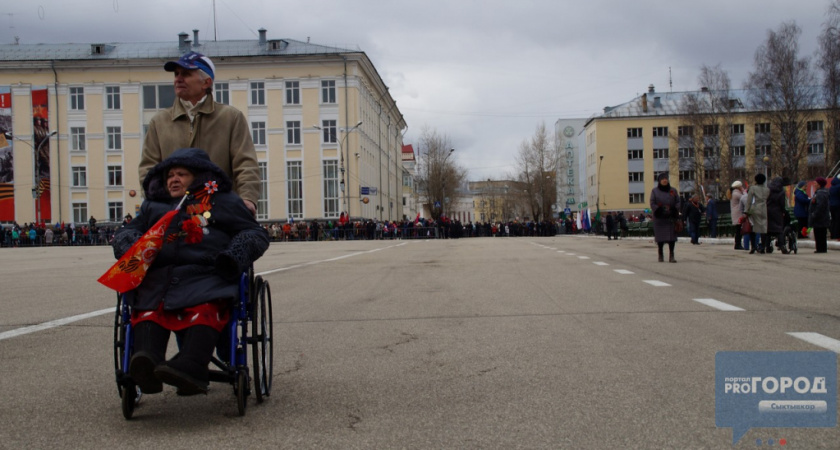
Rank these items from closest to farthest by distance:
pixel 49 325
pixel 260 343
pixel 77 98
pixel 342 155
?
pixel 260 343, pixel 49 325, pixel 342 155, pixel 77 98

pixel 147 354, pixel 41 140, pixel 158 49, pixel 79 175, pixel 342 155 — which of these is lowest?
pixel 147 354

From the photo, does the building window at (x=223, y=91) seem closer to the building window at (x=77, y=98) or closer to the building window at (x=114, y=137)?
the building window at (x=114, y=137)

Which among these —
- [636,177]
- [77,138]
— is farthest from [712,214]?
[636,177]

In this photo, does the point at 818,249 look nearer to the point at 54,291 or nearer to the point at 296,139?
the point at 54,291

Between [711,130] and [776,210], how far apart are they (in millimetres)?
56460

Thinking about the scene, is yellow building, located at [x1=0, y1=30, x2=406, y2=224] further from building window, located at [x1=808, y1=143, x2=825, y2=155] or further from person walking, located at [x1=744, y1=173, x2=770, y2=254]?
person walking, located at [x1=744, y1=173, x2=770, y2=254]

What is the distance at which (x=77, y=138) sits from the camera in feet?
229

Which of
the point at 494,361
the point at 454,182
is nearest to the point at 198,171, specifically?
the point at 494,361

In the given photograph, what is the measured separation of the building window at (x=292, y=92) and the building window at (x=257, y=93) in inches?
84.6

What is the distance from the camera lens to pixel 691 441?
3.46 meters

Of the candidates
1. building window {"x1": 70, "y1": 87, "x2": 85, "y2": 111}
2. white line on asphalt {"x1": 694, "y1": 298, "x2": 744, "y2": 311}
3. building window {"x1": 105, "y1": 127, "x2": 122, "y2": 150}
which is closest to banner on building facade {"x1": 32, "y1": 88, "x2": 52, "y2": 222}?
building window {"x1": 70, "y1": 87, "x2": 85, "y2": 111}

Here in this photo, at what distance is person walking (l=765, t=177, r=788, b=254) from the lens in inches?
728

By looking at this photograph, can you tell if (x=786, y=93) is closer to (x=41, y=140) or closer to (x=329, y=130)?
(x=329, y=130)

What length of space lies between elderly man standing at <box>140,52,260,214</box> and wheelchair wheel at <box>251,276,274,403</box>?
0.61m
